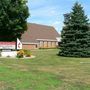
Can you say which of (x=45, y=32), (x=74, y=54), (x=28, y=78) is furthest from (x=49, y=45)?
(x=28, y=78)

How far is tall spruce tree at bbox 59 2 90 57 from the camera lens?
41.5 meters

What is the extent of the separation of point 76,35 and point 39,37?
151 feet

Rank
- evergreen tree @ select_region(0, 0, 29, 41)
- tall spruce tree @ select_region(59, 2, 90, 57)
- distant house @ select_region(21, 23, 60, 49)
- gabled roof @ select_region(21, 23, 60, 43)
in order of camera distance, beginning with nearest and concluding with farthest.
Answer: tall spruce tree @ select_region(59, 2, 90, 57), evergreen tree @ select_region(0, 0, 29, 41), distant house @ select_region(21, 23, 60, 49), gabled roof @ select_region(21, 23, 60, 43)

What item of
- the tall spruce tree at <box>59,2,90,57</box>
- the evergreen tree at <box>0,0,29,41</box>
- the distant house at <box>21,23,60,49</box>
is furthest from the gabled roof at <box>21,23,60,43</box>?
the tall spruce tree at <box>59,2,90,57</box>

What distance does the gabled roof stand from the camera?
84.1 metres

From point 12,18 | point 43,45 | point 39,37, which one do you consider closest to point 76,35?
point 12,18

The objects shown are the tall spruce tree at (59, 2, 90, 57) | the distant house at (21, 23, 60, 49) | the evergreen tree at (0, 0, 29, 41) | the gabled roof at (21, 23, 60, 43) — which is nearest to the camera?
the tall spruce tree at (59, 2, 90, 57)

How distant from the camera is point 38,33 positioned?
89.5 meters

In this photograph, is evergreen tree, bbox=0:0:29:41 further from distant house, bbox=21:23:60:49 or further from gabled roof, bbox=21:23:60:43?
gabled roof, bbox=21:23:60:43

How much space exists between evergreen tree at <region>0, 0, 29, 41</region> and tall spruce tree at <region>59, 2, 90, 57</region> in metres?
7.74

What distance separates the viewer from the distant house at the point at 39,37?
8331cm

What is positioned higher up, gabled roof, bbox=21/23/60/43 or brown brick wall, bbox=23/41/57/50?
gabled roof, bbox=21/23/60/43

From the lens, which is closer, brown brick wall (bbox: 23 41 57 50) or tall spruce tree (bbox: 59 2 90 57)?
tall spruce tree (bbox: 59 2 90 57)

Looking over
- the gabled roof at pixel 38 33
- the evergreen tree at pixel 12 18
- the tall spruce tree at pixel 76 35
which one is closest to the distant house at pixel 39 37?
the gabled roof at pixel 38 33
